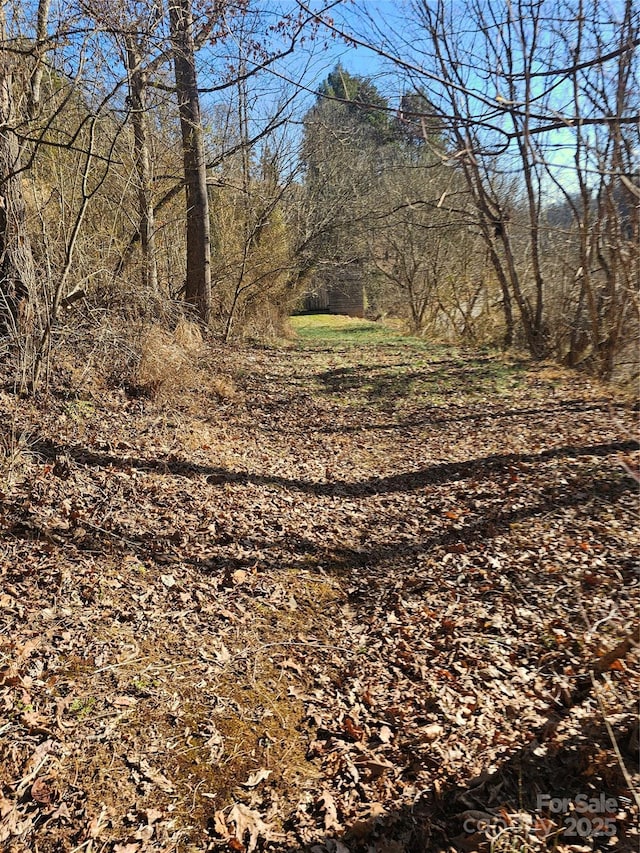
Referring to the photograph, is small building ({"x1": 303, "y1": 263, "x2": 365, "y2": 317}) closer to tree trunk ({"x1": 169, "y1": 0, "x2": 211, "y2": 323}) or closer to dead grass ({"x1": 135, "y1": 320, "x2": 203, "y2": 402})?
tree trunk ({"x1": 169, "y1": 0, "x2": 211, "y2": 323})

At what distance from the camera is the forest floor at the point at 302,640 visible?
2.45 m

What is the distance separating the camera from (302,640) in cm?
372

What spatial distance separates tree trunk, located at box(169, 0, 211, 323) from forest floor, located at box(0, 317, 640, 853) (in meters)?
5.31

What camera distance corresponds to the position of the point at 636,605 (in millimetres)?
3594

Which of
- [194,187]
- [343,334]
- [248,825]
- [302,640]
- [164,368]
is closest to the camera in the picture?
[248,825]

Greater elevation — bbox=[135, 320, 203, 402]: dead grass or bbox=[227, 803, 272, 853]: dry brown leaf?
bbox=[135, 320, 203, 402]: dead grass

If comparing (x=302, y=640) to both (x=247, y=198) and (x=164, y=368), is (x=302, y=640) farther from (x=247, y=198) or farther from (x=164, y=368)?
(x=247, y=198)

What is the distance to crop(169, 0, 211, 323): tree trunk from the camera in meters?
9.77

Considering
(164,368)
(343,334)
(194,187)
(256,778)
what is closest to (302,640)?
(256,778)

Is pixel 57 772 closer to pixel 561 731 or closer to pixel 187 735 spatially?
pixel 187 735

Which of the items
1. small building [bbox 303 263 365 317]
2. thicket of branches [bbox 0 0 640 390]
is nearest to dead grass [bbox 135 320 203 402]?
thicket of branches [bbox 0 0 640 390]

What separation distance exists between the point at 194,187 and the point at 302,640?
9.84 metres

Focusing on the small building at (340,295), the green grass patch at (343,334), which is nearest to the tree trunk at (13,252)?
the green grass patch at (343,334)

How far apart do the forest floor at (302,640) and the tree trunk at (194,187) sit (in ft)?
17.4
